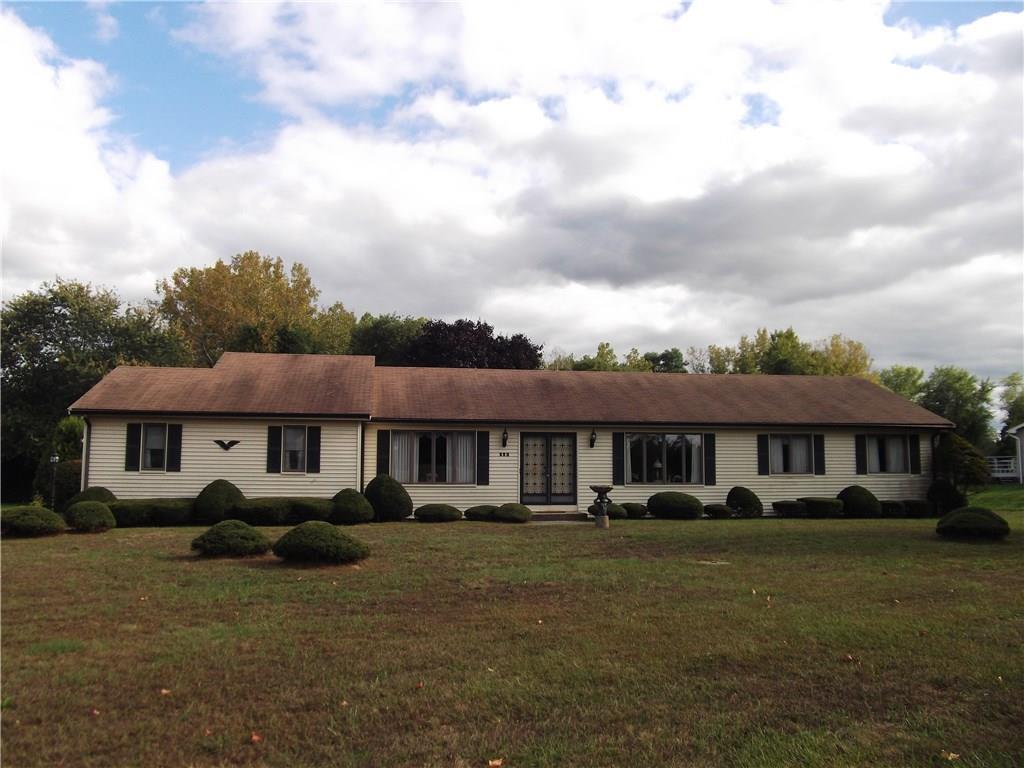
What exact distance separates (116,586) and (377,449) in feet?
38.2

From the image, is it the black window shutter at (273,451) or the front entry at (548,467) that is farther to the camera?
the front entry at (548,467)

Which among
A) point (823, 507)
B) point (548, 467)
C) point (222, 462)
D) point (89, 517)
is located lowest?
point (823, 507)

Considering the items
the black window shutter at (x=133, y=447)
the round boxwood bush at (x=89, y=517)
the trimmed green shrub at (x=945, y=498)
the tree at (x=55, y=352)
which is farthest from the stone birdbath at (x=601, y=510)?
the tree at (x=55, y=352)

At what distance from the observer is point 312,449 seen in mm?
20531

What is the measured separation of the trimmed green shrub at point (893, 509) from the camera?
2277cm

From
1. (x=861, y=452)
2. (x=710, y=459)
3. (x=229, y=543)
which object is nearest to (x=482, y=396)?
(x=710, y=459)

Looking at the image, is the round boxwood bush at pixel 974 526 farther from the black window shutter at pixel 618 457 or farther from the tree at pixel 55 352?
the tree at pixel 55 352

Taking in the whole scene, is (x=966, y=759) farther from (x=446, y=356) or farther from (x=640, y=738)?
(x=446, y=356)

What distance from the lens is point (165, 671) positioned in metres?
6.12

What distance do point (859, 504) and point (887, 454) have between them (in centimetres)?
272

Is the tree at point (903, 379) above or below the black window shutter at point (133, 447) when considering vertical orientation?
above

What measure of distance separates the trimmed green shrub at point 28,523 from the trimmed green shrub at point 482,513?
9265 millimetres

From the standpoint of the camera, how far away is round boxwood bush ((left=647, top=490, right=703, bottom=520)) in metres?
21.0

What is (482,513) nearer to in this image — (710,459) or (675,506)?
(675,506)
